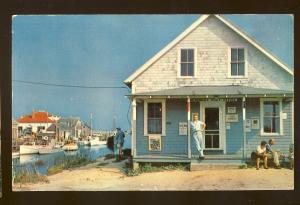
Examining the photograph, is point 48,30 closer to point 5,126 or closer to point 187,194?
point 5,126

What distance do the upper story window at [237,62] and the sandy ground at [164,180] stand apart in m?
2.82

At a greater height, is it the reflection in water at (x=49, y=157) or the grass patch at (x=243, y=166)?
the reflection in water at (x=49, y=157)

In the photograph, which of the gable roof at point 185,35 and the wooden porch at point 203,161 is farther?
the wooden porch at point 203,161

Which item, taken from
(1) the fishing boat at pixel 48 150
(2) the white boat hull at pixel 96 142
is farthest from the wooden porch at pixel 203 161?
(1) the fishing boat at pixel 48 150

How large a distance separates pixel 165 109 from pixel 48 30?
4.38m

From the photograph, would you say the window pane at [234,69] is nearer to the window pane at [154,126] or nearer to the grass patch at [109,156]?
the window pane at [154,126]

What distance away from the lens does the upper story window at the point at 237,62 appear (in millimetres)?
14781

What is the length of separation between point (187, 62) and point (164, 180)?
12.0 ft

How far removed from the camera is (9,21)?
11.4m

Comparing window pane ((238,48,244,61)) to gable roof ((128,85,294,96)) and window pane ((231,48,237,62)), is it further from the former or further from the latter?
gable roof ((128,85,294,96))

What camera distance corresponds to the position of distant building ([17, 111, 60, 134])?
1374cm

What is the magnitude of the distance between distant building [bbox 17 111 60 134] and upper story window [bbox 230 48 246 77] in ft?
17.2

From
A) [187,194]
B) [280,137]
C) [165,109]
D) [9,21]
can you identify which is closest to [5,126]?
[9,21]

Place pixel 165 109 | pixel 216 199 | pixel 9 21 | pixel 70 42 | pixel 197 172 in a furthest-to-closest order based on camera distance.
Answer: pixel 165 109 < pixel 197 172 < pixel 70 42 < pixel 216 199 < pixel 9 21
